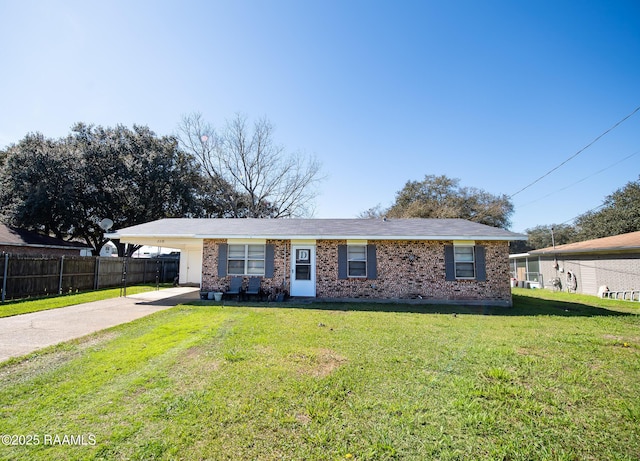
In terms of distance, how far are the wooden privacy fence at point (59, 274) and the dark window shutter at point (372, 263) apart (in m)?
10.2

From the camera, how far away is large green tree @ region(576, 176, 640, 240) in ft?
89.0

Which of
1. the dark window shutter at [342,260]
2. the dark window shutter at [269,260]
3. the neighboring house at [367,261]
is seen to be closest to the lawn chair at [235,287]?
the neighboring house at [367,261]

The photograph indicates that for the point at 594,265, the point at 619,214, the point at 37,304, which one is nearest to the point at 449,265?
the point at 594,265

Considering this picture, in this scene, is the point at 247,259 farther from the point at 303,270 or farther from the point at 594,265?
the point at 594,265

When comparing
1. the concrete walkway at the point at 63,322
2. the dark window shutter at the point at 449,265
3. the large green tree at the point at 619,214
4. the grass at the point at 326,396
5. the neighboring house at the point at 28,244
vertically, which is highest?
the large green tree at the point at 619,214

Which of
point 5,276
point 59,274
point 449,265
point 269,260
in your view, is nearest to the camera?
point 5,276

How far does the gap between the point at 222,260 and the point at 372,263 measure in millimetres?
6033

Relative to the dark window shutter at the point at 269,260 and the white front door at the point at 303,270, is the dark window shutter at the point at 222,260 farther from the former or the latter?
the white front door at the point at 303,270

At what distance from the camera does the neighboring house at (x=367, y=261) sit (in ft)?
37.2

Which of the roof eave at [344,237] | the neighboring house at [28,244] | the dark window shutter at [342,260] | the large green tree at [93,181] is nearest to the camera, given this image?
the roof eave at [344,237]

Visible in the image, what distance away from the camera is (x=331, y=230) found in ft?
40.5

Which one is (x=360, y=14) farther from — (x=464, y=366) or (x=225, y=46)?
(x=464, y=366)

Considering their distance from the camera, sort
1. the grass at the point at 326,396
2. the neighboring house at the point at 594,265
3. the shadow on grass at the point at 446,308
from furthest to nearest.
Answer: the neighboring house at the point at 594,265 < the shadow on grass at the point at 446,308 < the grass at the point at 326,396

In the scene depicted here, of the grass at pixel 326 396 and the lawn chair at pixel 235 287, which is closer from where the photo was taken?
the grass at pixel 326 396
